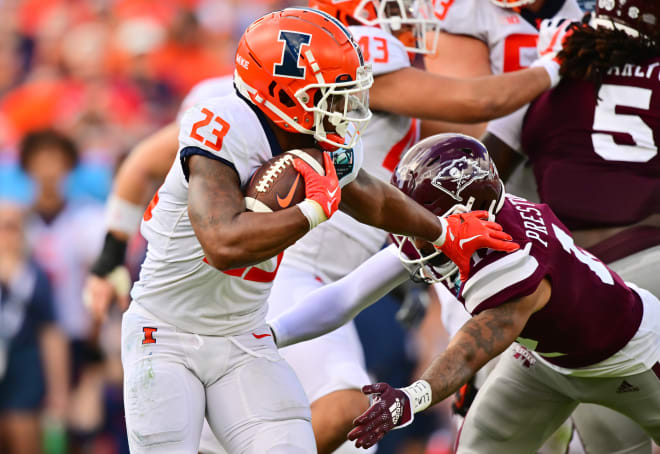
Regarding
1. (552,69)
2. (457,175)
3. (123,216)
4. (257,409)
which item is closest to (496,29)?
(552,69)

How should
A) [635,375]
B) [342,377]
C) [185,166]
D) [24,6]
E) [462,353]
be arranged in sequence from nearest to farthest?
[185,166] → [462,353] → [635,375] → [342,377] → [24,6]

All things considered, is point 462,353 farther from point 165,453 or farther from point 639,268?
point 639,268

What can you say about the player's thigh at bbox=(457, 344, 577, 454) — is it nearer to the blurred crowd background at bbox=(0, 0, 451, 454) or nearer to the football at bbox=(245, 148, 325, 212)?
the blurred crowd background at bbox=(0, 0, 451, 454)

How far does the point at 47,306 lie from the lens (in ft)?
18.6

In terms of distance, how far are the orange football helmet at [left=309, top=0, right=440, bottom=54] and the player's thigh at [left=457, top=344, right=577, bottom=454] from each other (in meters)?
1.36

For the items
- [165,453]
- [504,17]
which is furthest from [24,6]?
[165,453]

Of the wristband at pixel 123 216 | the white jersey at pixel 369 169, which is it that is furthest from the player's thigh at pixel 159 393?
the wristband at pixel 123 216

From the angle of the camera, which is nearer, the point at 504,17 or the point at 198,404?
the point at 198,404

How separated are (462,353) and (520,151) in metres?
1.59

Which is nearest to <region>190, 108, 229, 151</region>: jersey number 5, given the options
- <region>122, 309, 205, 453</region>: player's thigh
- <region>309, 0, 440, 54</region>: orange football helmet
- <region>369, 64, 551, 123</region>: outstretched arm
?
<region>122, 309, 205, 453</region>: player's thigh

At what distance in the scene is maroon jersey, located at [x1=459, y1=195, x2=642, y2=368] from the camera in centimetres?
291

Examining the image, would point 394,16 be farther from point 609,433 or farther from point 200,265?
point 609,433

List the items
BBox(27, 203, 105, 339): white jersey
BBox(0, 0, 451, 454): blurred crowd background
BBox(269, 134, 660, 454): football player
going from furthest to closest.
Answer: BBox(27, 203, 105, 339): white jersey
BBox(0, 0, 451, 454): blurred crowd background
BBox(269, 134, 660, 454): football player

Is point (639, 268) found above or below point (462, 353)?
below
